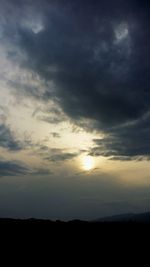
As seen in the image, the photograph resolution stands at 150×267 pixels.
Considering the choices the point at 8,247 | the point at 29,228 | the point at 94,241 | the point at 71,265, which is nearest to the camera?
the point at 71,265

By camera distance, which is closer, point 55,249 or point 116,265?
point 116,265

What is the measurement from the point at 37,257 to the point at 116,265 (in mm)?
7918

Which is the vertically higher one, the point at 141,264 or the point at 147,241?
the point at 147,241

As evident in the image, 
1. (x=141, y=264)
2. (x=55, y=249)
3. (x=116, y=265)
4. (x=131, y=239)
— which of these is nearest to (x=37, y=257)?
(x=55, y=249)

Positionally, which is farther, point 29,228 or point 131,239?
point 29,228

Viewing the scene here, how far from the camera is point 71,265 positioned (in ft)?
98.4

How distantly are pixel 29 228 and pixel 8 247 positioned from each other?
303 inches

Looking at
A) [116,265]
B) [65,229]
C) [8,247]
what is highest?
[65,229]

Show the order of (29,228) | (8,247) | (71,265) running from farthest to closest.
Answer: (29,228) → (8,247) → (71,265)

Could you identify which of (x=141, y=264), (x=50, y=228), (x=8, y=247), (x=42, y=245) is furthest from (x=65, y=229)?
(x=141, y=264)

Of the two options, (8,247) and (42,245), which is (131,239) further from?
(8,247)

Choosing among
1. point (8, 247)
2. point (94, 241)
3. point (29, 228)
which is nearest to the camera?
point (8, 247)

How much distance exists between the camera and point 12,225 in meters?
42.3

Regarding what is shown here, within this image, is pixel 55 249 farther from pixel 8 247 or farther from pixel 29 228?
pixel 29 228
